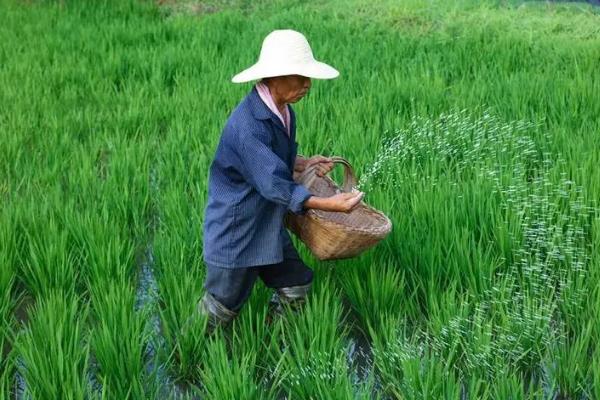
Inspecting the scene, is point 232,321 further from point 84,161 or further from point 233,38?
point 233,38

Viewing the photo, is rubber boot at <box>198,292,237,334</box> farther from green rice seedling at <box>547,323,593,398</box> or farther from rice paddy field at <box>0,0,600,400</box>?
green rice seedling at <box>547,323,593,398</box>

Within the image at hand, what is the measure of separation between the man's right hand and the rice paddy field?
0.32 m

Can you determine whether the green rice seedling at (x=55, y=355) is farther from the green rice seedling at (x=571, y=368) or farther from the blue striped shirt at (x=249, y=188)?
the green rice seedling at (x=571, y=368)

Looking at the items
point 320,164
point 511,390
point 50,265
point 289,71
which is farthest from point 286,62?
point 50,265

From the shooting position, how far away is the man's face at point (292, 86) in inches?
70.9

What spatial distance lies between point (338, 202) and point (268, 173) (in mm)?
202

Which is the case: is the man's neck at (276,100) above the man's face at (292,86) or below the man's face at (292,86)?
below

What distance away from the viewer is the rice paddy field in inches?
70.1

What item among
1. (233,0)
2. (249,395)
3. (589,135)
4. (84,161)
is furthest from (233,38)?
(249,395)

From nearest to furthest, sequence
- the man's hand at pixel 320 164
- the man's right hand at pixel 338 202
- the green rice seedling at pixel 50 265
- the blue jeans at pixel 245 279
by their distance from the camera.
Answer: the man's right hand at pixel 338 202
the blue jeans at pixel 245 279
the man's hand at pixel 320 164
the green rice seedling at pixel 50 265

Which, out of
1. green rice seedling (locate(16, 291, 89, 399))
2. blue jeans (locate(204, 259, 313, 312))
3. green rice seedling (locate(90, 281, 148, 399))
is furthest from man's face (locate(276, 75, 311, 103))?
green rice seedling (locate(16, 291, 89, 399))

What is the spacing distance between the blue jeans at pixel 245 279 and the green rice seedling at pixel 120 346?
224 mm

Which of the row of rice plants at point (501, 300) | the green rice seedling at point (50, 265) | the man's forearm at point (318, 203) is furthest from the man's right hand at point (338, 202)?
the green rice seedling at point (50, 265)

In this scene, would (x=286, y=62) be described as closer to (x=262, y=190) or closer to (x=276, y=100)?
(x=276, y=100)
